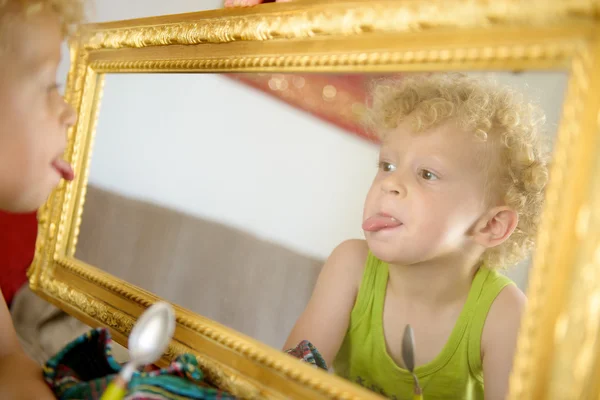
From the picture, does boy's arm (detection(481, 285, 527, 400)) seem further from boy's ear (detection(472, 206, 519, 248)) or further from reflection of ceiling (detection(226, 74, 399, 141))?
reflection of ceiling (detection(226, 74, 399, 141))

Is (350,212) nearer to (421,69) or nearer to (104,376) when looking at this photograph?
(421,69)

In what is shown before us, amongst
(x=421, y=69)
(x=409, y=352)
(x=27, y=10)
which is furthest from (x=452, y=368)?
(x=27, y=10)

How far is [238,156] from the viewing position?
0.67 metres

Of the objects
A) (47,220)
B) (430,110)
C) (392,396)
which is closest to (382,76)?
Answer: (430,110)

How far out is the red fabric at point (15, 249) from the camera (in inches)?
38.4

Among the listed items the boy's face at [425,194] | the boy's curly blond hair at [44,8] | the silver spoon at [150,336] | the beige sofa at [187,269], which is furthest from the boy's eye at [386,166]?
the boy's curly blond hair at [44,8]

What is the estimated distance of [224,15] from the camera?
68 centimetres

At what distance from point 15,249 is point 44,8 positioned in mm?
604

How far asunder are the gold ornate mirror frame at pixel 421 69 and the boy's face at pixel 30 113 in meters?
0.19

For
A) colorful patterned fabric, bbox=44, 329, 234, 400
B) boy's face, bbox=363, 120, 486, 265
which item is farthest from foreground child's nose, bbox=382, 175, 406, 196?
colorful patterned fabric, bbox=44, 329, 234, 400

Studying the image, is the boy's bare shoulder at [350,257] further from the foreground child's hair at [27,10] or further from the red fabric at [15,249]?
the red fabric at [15,249]

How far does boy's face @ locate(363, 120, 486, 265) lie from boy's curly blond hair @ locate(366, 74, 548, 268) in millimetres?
12

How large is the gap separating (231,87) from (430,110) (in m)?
0.27

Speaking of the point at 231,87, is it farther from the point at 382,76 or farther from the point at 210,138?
the point at 382,76
